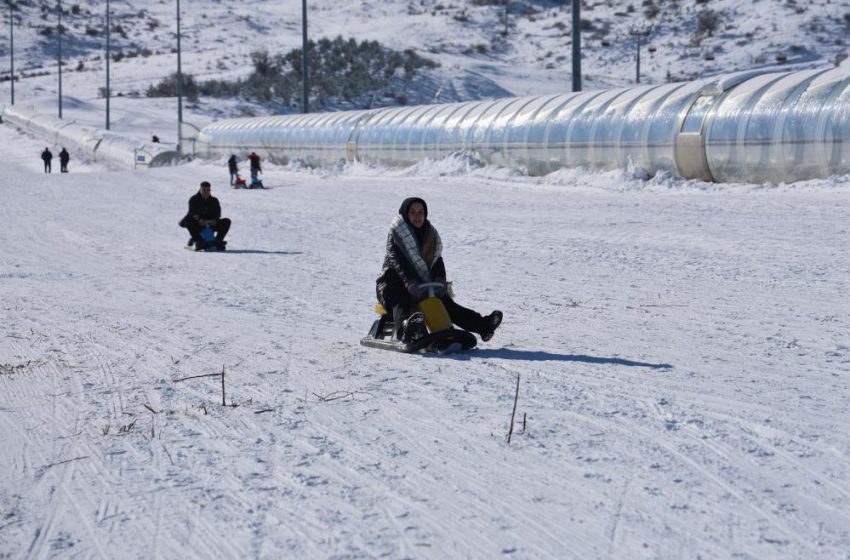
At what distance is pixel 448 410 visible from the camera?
5613mm

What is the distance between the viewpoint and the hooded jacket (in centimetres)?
721

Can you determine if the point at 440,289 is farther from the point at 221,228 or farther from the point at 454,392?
the point at 221,228

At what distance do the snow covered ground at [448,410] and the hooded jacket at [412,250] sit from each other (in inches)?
25.1

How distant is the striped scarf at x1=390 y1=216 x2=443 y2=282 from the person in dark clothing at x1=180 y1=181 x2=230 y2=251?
8.25 m

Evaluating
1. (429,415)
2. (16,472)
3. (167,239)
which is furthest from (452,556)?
(167,239)

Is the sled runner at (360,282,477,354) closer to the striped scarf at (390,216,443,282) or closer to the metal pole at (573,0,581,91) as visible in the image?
the striped scarf at (390,216,443,282)

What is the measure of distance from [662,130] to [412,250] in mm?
14932

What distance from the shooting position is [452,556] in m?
3.61

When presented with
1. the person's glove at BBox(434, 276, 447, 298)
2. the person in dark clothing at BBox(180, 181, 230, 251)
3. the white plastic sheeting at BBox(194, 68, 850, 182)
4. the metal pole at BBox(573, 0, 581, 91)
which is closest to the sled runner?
the person's glove at BBox(434, 276, 447, 298)

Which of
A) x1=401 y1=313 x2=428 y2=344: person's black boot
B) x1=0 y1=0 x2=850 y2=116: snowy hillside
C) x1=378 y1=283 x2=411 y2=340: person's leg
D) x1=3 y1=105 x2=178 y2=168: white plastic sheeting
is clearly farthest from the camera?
x1=0 y1=0 x2=850 y2=116: snowy hillside

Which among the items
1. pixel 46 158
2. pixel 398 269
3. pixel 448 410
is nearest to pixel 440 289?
pixel 398 269

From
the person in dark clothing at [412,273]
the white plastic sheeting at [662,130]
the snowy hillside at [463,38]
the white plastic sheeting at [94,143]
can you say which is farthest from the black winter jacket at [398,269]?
the snowy hillside at [463,38]

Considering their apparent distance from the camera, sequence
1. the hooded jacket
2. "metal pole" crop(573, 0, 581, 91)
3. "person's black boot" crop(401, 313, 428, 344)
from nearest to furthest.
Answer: "person's black boot" crop(401, 313, 428, 344)
the hooded jacket
"metal pole" crop(573, 0, 581, 91)

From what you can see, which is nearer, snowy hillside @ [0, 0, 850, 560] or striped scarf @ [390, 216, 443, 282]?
snowy hillside @ [0, 0, 850, 560]
